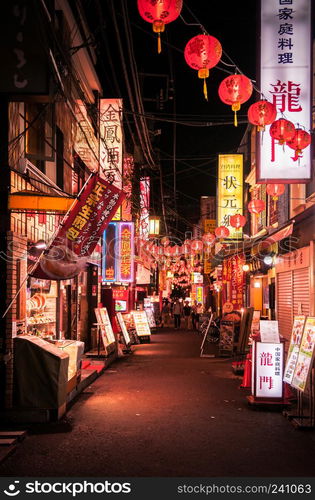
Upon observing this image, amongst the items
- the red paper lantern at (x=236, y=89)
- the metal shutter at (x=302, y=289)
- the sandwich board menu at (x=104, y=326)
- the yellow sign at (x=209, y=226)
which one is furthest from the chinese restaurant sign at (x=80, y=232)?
the yellow sign at (x=209, y=226)

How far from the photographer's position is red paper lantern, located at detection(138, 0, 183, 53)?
24.8 ft

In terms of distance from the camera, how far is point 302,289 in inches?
590

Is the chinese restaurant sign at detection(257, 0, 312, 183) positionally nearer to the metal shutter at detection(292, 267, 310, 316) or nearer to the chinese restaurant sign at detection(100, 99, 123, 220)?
the metal shutter at detection(292, 267, 310, 316)

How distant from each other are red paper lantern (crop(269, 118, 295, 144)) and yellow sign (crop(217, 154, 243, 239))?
13802mm

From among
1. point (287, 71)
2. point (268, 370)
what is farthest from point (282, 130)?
point (268, 370)

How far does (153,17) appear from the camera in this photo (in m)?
7.71

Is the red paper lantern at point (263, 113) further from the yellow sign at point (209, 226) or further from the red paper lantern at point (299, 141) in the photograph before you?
the yellow sign at point (209, 226)

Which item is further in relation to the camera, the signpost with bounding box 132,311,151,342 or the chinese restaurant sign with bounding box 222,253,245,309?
the chinese restaurant sign with bounding box 222,253,245,309

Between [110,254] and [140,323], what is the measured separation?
637cm

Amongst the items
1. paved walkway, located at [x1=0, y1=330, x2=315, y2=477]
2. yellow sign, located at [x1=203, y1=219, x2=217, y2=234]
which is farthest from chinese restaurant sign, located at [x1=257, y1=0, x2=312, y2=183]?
yellow sign, located at [x1=203, y1=219, x2=217, y2=234]

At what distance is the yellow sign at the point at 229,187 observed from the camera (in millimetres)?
25109

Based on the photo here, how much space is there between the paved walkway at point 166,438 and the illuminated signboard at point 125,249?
810 centimetres

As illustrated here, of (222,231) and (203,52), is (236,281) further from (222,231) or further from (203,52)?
(203,52)

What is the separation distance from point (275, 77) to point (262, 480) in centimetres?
931
